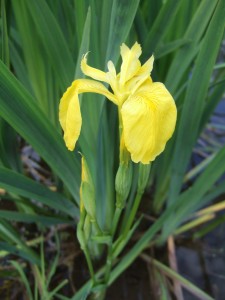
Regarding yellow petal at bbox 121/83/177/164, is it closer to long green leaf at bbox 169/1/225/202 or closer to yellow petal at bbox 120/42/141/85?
yellow petal at bbox 120/42/141/85

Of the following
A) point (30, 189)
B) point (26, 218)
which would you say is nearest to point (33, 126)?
point (30, 189)

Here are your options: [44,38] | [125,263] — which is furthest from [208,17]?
[125,263]

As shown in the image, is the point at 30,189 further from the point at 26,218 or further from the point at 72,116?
the point at 72,116

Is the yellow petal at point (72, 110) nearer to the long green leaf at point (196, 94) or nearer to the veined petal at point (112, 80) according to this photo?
the veined petal at point (112, 80)

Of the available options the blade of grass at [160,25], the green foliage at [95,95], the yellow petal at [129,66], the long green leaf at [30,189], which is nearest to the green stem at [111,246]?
the green foliage at [95,95]

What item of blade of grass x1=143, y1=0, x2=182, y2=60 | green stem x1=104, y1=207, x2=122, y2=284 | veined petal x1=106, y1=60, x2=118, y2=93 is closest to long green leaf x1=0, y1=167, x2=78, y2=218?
green stem x1=104, y1=207, x2=122, y2=284

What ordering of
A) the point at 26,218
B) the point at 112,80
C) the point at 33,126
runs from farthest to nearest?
1. the point at 26,218
2. the point at 33,126
3. the point at 112,80

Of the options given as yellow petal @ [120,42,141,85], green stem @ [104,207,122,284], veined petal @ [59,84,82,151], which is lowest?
green stem @ [104,207,122,284]
